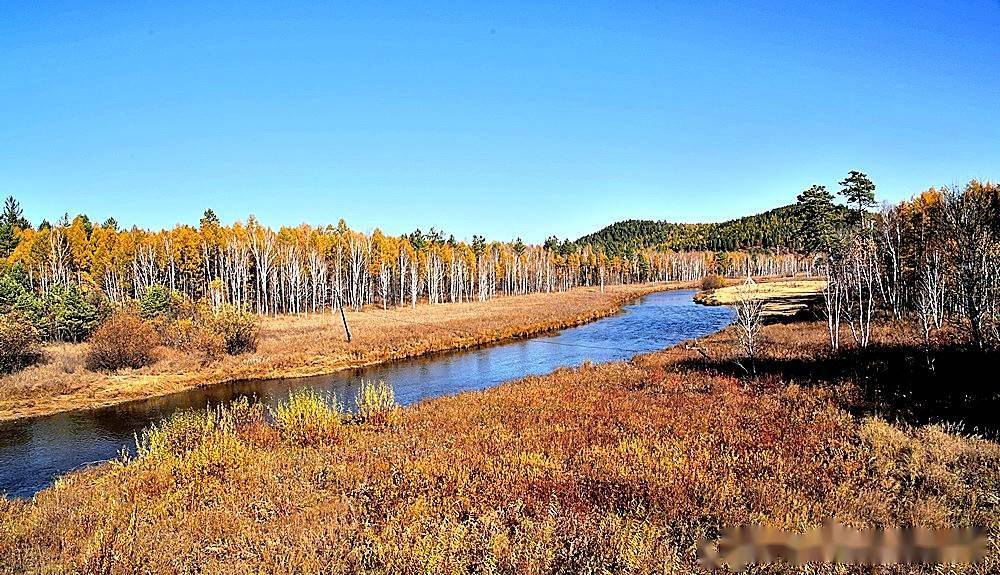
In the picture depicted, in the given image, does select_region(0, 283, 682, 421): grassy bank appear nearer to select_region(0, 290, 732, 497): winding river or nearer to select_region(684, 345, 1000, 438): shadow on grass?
select_region(0, 290, 732, 497): winding river

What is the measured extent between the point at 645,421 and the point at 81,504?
11.4m

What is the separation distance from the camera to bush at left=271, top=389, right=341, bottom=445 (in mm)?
13055

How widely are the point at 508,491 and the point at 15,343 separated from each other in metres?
31.5

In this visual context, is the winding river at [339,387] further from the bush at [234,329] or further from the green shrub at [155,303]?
the green shrub at [155,303]

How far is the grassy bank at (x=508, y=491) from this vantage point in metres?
6.66

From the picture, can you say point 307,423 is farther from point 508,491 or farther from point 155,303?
point 155,303

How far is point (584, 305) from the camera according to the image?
7031 cm

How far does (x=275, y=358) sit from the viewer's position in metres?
31.8

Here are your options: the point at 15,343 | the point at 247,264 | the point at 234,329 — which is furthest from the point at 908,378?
the point at 247,264

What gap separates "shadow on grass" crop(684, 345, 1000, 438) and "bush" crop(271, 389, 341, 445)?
12.8 metres

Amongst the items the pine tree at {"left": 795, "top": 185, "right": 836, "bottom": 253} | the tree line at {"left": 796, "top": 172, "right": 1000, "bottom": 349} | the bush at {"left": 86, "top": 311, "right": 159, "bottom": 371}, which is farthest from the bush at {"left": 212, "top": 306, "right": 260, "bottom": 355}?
the pine tree at {"left": 795, "top": 185, "right": 836, "bottom": 253}

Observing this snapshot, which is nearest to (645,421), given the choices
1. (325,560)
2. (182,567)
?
(325,560)

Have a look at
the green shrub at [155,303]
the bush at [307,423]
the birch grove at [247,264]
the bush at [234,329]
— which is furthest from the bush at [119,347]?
the birch grove at [247,264]

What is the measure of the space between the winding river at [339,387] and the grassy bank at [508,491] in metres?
4.30
